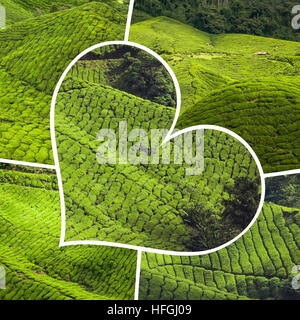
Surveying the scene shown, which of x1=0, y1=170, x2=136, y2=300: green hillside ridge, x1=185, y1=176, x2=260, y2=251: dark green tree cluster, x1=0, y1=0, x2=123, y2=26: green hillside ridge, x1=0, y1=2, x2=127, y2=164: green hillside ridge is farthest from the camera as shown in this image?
x1=0, y1=0, x2=123, y2=26: green hillside ridge

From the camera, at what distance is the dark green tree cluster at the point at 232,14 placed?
10.3 m

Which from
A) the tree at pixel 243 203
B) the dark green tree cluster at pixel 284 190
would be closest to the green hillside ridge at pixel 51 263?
the tree at pixel 243 203

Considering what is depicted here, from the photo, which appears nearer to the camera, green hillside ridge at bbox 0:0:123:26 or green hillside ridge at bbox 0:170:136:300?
green hillside ridge at bbox 0:170:136:300

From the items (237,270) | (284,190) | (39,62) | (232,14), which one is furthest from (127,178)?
(232,14)

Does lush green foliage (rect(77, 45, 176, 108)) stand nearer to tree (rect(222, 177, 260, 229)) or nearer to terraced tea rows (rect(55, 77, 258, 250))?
terraced tea rows (rect(55, 77, 258, 250))

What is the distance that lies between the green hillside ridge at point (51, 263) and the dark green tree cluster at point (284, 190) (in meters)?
2.86

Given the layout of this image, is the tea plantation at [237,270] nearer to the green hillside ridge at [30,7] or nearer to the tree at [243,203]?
the tree at [243,203]

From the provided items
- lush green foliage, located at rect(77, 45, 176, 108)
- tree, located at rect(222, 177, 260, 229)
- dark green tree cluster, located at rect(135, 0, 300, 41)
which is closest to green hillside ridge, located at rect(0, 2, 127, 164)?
lush green foliage, located at rect(77, 45, 176, 108)

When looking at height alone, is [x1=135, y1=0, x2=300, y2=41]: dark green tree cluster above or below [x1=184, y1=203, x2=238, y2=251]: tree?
above

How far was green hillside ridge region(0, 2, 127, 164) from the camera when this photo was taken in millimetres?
8766

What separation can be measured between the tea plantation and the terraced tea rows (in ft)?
1.63

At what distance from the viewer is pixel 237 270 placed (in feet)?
27.3

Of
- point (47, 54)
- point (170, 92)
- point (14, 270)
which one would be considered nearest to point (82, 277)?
point (14, 270)

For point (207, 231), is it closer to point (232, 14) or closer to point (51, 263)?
point (51, 263)
